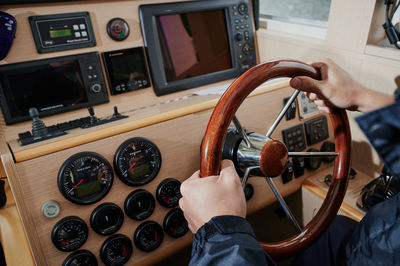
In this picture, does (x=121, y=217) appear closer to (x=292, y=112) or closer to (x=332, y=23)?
(x=292, y=112)

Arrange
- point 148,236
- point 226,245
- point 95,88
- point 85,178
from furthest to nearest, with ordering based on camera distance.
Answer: point 95,88, point 148,236, point 85,178, point 226,245

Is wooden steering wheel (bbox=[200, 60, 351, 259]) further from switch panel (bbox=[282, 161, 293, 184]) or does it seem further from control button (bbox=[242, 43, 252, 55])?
control button (bbox=[242, 43, 252, 55])

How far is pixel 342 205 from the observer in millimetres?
1081

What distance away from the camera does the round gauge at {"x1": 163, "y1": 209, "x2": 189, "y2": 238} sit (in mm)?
949

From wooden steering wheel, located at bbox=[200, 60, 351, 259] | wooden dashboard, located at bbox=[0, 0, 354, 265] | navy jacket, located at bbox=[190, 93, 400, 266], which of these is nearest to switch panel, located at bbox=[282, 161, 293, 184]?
wooden dashboard, located at bbox=[0, 0, 354, 265]

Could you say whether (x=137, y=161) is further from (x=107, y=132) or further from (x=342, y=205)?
(x=342, y=205)

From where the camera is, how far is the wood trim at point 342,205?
1.03 m

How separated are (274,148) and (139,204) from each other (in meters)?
0.46

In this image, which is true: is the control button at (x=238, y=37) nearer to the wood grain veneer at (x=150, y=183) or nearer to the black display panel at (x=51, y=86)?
the wood grain veneer at (x=150, y=183)

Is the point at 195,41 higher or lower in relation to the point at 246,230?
higher

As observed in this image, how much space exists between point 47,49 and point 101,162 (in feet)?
1.91

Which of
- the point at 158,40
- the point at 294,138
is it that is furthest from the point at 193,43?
the point at 294,138

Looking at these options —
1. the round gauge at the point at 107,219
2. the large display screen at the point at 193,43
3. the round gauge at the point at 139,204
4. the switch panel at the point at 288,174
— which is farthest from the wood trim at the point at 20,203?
the switch panel at the point at 288,174

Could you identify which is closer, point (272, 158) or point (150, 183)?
point (272, 158)
